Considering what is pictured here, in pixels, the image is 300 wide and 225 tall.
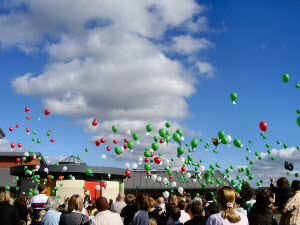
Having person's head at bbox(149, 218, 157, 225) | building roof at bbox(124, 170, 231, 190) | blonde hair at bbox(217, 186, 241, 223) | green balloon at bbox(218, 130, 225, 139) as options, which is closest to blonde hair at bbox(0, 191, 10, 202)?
person's head at bbox(149, 218, 157, 225)

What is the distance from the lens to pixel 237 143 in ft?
38.1

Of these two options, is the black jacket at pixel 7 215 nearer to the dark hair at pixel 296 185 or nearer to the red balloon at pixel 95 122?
the dark hair at pixel 296 185

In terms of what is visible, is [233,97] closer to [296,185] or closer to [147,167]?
[147,167]

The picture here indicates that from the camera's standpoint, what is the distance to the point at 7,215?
490 centimetres

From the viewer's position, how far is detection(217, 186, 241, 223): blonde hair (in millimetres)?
3121

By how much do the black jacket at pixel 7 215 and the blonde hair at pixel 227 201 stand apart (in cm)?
359

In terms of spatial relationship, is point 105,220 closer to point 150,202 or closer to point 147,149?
point 150,202

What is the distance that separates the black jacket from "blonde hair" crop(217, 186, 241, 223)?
3585mm

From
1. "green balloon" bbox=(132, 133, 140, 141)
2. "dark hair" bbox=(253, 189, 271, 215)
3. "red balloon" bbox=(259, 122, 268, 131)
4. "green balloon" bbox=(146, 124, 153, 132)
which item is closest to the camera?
"dark hair" bbox=(253, 189, 271, 215)

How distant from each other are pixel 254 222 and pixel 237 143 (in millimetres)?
7663

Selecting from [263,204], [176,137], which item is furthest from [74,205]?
[176,137]

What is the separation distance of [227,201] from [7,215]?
3.70m

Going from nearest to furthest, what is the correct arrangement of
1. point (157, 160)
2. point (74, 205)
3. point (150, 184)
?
point (74, 205) < point (157, 160) < point (150, 184)

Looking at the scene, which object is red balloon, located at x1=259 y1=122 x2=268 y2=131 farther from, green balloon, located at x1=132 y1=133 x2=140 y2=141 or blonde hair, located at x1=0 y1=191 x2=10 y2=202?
blonde hair, located at x1=0 y1=191 x2=10 y2=202
